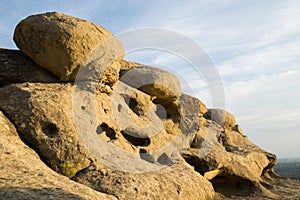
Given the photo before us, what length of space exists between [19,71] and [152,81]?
5.90 m

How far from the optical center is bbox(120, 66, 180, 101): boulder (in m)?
14.0

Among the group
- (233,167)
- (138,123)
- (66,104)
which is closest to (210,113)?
(233,167)

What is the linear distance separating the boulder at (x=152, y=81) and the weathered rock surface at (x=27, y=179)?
6.77 meters

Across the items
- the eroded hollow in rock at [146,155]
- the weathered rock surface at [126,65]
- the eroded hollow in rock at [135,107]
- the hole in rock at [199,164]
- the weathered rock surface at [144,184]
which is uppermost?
the weathered rock surface at [126,65]

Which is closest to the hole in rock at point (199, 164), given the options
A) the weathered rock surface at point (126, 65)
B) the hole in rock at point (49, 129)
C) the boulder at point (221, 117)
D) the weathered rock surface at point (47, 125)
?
the weathered rock surface at point (126, 65)

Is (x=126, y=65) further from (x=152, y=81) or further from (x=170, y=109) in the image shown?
(x=170, y=109)

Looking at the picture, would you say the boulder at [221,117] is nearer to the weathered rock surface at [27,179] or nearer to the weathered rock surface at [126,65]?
the weathered rock surface at [126,65]

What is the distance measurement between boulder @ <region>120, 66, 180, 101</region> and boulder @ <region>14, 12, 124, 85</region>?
10.5 feet

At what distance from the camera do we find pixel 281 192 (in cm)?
1609

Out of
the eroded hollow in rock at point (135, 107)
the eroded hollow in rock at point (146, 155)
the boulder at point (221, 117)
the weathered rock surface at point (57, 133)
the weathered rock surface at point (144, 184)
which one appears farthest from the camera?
the boulder at point (221, 117)

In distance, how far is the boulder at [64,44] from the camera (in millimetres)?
9648

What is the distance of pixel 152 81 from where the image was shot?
1402 cm

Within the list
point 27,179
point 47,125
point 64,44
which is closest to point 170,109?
point 64,44

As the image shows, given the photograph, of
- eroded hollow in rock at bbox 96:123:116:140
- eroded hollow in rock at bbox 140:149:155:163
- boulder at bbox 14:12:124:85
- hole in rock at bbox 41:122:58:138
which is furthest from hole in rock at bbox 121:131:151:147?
hole in rock at bbox 41:122:58:138
